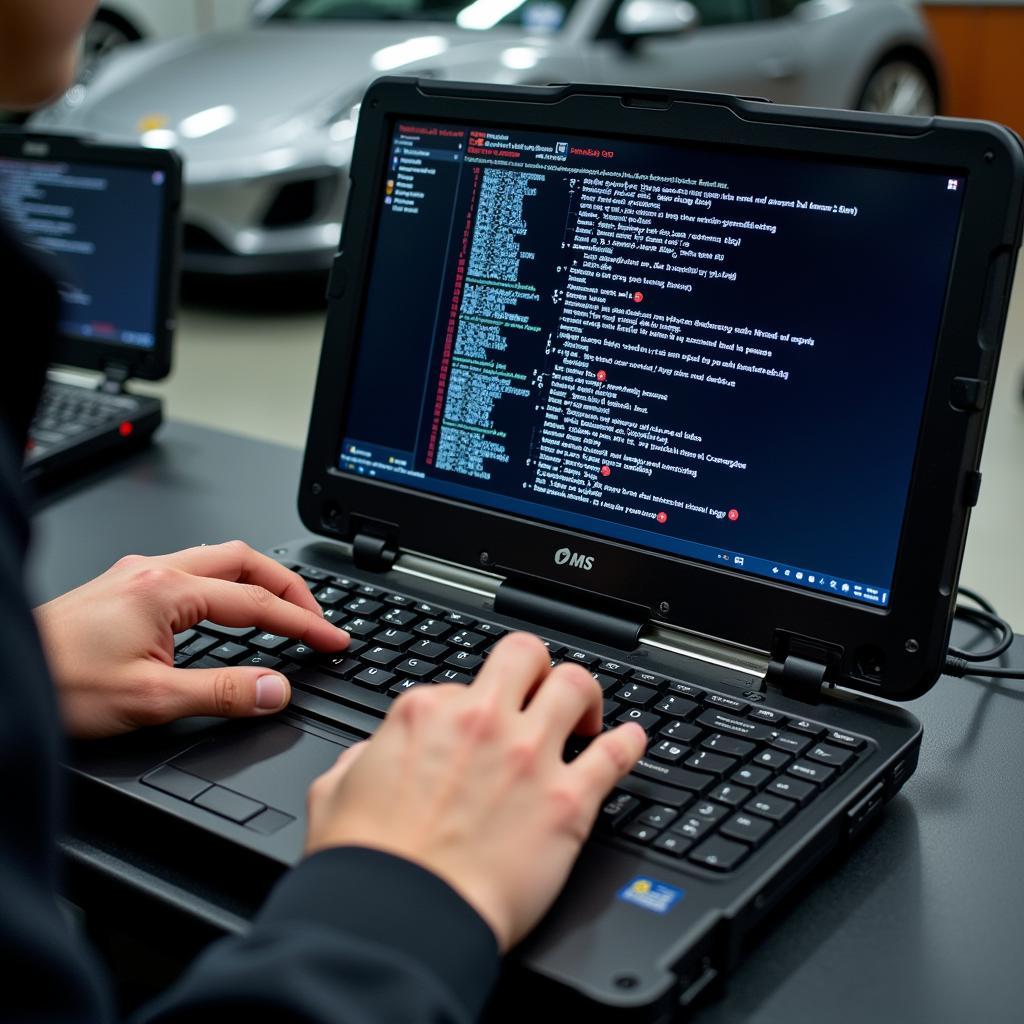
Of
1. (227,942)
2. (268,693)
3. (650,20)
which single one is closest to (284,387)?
(650,20)

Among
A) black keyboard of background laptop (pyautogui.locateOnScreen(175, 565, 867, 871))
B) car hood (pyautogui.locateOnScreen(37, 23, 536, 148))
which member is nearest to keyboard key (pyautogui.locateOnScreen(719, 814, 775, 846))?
black keyboard of background laptop (pyautogui.locateOnScreen(175, 565, 867, 871))

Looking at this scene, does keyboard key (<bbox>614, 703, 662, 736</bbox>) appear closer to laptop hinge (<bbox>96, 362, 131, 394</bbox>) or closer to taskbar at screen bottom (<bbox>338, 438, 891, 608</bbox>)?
taskbar at screen bottom (<bbox>338, 438, 891, 608</bbox>)

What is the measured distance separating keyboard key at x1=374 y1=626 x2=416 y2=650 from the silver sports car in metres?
2.27

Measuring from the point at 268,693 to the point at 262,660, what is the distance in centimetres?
7

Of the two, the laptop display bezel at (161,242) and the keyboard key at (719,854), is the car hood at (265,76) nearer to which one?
the laptop display bezel at (161,242)

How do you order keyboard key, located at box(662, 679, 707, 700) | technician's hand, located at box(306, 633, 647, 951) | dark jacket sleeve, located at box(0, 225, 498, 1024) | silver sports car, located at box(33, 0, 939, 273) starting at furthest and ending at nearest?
silver sports car, located at box(33, 0, 939, 273), keyboard key, located at box(662, 679, 707, 700), technician's hand, located at box(306, 633, 647, 951), dark jacket sleeve, located at box(0, 225, 498, 1024)

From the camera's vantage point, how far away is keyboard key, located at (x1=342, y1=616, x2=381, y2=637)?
0.82m

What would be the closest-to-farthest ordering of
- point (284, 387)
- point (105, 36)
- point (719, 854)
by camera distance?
point (719, 854)
point (284, 387)
point (105, 36)

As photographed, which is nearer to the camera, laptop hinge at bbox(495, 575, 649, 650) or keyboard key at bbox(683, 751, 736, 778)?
keyboard key at bbox(683, 751, 736, 778)

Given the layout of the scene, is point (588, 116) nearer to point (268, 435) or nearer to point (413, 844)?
point (413, 844)

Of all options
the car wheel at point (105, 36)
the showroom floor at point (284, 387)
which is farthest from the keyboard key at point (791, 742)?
the car wheel at point (105, 36)

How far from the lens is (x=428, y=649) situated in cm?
80

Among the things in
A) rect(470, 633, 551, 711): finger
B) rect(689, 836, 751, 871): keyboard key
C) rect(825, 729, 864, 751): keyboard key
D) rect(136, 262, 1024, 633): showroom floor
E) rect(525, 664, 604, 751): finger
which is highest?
rect(470, 633, 551, 711): finger

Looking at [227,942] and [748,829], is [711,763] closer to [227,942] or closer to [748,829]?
[748,829]
